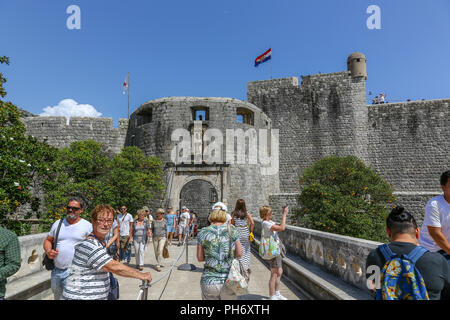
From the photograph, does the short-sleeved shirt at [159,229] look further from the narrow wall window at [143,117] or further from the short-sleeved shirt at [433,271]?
the narrow wall window at [143,117]

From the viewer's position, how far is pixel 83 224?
10.7 ft

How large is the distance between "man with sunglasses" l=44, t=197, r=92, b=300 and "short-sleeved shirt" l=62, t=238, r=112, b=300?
91 cm

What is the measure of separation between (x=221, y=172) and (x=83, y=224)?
1343cm

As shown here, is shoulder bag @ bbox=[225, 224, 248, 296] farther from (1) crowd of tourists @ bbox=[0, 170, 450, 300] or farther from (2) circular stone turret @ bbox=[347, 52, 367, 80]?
(2) circular stone turret @ bbox=[347, 52, 367, 80]

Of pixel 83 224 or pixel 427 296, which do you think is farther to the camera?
pixel 83 224

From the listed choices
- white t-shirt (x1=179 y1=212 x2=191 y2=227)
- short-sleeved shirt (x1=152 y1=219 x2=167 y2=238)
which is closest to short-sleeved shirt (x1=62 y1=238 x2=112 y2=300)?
short-sleeved shirt (x1=152 y1=219 x2=167 y2=238)

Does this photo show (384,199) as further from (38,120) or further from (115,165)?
(38,120)

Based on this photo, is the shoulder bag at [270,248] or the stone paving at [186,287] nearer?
the shoulder bag at [270,248]

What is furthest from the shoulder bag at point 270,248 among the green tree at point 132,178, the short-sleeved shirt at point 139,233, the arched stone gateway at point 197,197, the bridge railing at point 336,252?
the arched stone gateway at point 197,197

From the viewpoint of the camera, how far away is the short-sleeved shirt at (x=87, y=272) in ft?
7.11

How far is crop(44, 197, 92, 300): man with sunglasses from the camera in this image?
300 centimetres

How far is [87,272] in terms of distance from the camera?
7.21 ft

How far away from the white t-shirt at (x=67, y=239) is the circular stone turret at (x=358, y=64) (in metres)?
22.2

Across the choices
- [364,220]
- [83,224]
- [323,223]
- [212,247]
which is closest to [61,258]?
[83,224]
